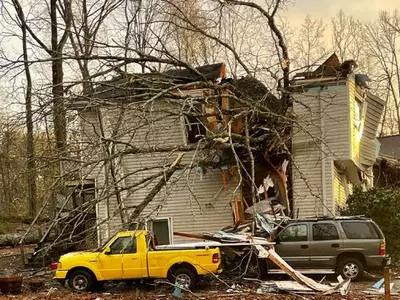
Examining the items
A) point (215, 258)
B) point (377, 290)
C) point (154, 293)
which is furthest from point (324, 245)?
point (154, 293)

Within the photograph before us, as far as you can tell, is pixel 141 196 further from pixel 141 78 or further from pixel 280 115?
pixel 280 115

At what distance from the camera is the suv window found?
1455cm

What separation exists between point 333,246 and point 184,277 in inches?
167

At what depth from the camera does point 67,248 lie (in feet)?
69.5

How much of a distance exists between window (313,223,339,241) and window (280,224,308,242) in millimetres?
313

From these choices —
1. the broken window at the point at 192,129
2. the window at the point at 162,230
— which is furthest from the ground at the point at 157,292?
the broken window at the point at 192,129

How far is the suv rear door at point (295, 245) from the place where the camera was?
15.0 metres

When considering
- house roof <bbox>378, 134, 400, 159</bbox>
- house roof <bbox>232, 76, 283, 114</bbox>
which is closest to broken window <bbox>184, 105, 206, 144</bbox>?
house roof <bbox>232, 76, 283, 114</bbox>

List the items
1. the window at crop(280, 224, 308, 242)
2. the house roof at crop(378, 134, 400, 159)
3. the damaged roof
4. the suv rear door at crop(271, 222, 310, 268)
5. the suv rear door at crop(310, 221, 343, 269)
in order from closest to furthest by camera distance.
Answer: the suv rear door at crop(310, 221, 343, 269) < the suv rear door at crop(271, 222, 310, 268) < the window at crop(280, 224, 308, 242) < the damaged roof < the house roof at crop(378, 134, 400, 159)

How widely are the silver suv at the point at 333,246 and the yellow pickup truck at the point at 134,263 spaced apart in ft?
7.34

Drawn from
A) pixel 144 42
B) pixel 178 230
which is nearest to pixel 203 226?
pixel 178 230

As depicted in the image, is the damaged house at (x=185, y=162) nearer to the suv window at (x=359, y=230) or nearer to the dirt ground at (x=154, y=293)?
the dirt ground at (x=154, y=293)

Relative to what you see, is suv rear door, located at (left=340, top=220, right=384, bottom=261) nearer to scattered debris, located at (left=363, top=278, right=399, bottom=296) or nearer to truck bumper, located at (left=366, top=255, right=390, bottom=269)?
truck bumper, located at (left=366, top=255, right=390, bottom=269)

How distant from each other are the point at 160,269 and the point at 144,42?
9.13m
